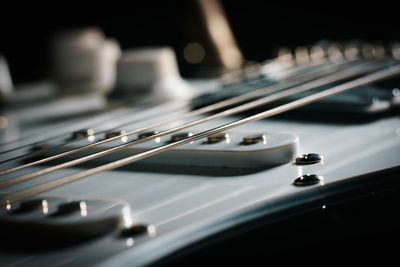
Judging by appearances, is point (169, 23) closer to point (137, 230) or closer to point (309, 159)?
point (309, 159)

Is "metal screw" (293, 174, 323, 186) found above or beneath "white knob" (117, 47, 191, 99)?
beneath

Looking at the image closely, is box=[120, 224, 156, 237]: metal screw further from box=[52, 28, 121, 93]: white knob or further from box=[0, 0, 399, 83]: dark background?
box=[0, 0, 399, 83]: dark background

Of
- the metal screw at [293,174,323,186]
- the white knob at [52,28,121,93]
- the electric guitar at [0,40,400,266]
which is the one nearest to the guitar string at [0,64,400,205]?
the electric guitar at [0,40,400,266]

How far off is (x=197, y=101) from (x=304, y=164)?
43cm

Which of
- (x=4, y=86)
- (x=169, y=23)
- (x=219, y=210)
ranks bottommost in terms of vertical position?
(x=219, y=210)

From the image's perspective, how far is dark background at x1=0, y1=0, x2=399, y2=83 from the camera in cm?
199

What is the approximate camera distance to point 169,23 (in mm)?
2146

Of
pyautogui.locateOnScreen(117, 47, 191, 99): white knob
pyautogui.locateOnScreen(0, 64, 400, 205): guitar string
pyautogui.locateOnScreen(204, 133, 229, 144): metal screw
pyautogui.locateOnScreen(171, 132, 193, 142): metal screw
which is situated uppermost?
pyautogui.locateOnScreen(117, 47, 191, 99): white knob

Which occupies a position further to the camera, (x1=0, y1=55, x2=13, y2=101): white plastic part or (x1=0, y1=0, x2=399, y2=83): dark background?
(x1=0, y1=0, x2=399, y2=83): dark background

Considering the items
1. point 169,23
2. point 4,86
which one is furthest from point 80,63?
point 169,23

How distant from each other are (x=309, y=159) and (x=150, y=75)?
63 centimetres

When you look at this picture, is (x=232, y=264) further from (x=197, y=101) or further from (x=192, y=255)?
(x=197, y=101)

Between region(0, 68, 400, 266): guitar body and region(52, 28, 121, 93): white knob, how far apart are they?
72 centimetres

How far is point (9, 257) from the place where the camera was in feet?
1.28
